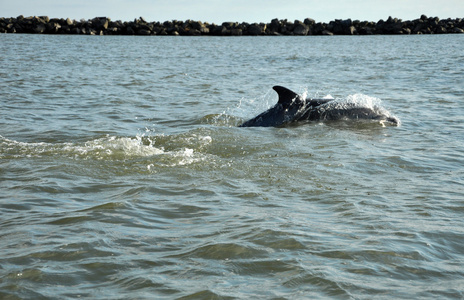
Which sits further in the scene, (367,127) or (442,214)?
(367,127)

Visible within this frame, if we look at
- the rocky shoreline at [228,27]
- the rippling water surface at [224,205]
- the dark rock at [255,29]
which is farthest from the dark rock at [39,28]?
the rippling water surface at [224,205]

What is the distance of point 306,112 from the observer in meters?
11.6

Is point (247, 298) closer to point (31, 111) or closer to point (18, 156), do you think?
point (18, 156)

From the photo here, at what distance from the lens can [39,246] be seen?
5.05m

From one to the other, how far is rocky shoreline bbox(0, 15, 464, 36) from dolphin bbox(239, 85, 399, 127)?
61467 millimetres

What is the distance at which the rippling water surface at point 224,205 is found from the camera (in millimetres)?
4473

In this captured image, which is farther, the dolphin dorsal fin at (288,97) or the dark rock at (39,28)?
the dark rock at (39,28)

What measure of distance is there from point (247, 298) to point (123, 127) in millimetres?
7791

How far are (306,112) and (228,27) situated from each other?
64.9 m

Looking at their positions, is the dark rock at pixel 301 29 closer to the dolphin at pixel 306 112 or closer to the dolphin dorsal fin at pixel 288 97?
the dolphin at pixel 306 112

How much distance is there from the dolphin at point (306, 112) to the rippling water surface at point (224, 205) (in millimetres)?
314

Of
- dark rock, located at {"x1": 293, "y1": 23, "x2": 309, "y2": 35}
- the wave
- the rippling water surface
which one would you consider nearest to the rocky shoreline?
dark rock, located at {"x1": 293, "y1": 23, "x2": 309, "y2": 35}

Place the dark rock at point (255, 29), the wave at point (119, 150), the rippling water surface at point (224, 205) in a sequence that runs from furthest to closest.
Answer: the dark rock at point (255, 29), the wave at point (119, 150), the rippling water surface at point (224, 205)

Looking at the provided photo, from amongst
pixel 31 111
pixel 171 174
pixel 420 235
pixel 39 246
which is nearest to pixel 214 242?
pixel 39 246
